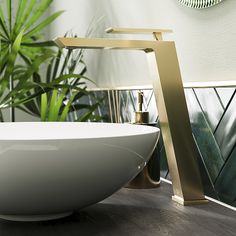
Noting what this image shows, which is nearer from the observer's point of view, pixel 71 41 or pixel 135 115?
pixel 71 41

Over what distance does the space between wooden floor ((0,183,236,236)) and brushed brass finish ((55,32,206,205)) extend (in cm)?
4

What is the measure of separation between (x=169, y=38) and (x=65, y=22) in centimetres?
109

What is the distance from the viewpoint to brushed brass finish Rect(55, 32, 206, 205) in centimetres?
84

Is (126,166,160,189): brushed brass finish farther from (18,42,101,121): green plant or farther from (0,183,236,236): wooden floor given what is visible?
(18,42,101,121): green plant

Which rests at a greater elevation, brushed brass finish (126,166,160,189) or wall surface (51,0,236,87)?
wall surface (51,0,236,87)

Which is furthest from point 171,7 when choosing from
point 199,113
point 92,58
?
point 92,58

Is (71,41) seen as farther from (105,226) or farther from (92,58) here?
(92,58)

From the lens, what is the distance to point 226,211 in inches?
31.5

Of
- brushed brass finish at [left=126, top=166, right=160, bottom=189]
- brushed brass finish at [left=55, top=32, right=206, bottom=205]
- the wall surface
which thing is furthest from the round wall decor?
brushed brass finish at [left=126, top=166, right=160, bottom=189]

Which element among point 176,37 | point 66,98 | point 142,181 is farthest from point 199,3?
point 66,98

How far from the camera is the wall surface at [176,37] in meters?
0.91

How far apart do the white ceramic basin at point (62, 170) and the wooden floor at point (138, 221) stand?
0.08 ft

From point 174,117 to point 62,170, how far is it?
1.04ft

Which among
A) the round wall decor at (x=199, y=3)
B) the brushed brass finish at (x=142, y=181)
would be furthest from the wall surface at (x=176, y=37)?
the brushed brass finish at (x=142, y=181)
